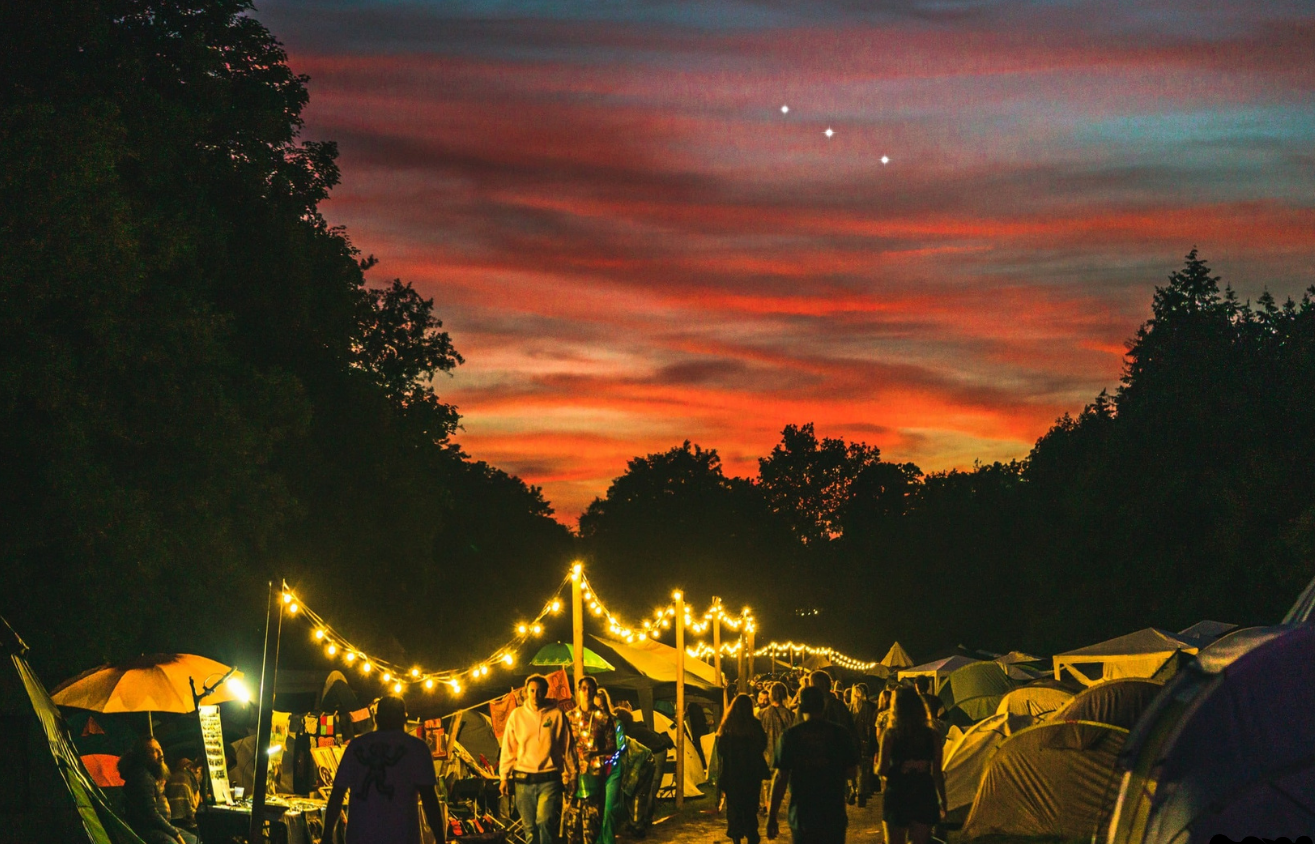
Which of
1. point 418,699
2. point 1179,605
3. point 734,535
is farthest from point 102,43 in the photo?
point 734,535

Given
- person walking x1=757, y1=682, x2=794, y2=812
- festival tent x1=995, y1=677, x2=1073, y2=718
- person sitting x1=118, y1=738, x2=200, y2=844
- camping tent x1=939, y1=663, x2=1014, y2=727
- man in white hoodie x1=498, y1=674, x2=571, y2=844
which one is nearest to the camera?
man in white hoodie x1=498, y1=674, x2=571, y2=844

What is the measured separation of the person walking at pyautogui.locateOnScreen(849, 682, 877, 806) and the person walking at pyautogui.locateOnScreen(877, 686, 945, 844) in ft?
31.2

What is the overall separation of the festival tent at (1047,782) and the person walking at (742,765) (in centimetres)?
461

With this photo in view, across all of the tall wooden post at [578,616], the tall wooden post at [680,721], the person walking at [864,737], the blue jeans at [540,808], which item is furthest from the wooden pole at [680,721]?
the blue jeans at [540,808]

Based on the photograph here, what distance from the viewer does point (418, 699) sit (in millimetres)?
18109

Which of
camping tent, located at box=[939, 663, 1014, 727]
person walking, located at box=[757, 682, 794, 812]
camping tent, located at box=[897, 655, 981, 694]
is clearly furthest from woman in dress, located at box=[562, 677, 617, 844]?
camping tent, located at box=[897, 655, 981, 694]

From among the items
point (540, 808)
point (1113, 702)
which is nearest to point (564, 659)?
point (1113, 702)

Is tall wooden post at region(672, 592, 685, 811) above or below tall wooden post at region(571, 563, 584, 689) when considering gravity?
below

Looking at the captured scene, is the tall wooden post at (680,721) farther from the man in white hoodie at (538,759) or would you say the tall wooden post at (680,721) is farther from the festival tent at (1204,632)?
the festival tent at (1204,632)

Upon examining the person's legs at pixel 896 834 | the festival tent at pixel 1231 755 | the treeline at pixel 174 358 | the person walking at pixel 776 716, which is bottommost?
the person's legs at pixel 896 834

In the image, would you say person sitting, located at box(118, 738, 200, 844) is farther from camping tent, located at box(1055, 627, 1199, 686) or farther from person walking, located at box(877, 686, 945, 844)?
camping tent, located at box(1055, 627, 1199, 686)

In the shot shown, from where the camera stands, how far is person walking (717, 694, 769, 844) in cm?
1228

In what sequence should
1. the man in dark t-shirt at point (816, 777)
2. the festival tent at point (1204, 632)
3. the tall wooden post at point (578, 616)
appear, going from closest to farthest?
the man in dark t-shirt at point (816, 777) → the tall wooden post at point (578, 616) → the festival tent at point (1204, 632)

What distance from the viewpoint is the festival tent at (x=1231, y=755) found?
4.66 metres
